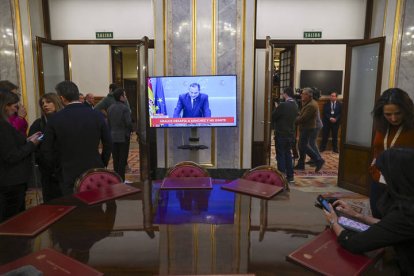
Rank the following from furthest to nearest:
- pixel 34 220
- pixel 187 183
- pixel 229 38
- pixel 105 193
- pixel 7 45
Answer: pixel 7 45 < pixel 229 38 < pixel 187 183 < pixel 105 193 < pixel 34 220

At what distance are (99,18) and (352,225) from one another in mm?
5417

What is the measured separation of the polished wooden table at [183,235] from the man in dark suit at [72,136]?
52cm

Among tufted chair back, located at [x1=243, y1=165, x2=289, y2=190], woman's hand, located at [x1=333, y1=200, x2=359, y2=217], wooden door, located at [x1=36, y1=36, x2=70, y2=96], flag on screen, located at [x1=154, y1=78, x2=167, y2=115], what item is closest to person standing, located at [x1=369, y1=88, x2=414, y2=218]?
woman's hand, located at [x1=333, y1=200, x2=359, y2=217]

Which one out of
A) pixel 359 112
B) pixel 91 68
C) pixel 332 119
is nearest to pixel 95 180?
pixel 359 112

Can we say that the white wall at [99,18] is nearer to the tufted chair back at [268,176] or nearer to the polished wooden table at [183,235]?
the tufted chair back at [268,176]

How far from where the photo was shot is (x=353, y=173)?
458 cm

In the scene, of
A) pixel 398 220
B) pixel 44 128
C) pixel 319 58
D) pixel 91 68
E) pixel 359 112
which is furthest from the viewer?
pixel 319 58

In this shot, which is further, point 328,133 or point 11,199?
point 328,133

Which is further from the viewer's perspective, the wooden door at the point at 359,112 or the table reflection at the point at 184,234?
the wooden door at the point at 359,112

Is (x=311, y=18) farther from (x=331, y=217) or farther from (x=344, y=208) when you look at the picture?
(x=331, y=217)

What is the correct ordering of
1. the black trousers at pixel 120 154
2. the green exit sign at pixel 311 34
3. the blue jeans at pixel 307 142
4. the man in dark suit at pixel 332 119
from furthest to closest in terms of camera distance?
the man in dark suit at pixel 332 119 < the green exit sign at pixel 311 34 < the blue jeans at pixel 307 142 < the black trousers at pixel 120 154

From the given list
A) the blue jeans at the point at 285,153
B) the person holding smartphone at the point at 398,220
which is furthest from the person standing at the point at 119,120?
the person holding smartphone at the point at 398,220

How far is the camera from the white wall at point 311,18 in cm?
550

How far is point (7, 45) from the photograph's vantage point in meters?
4.39
